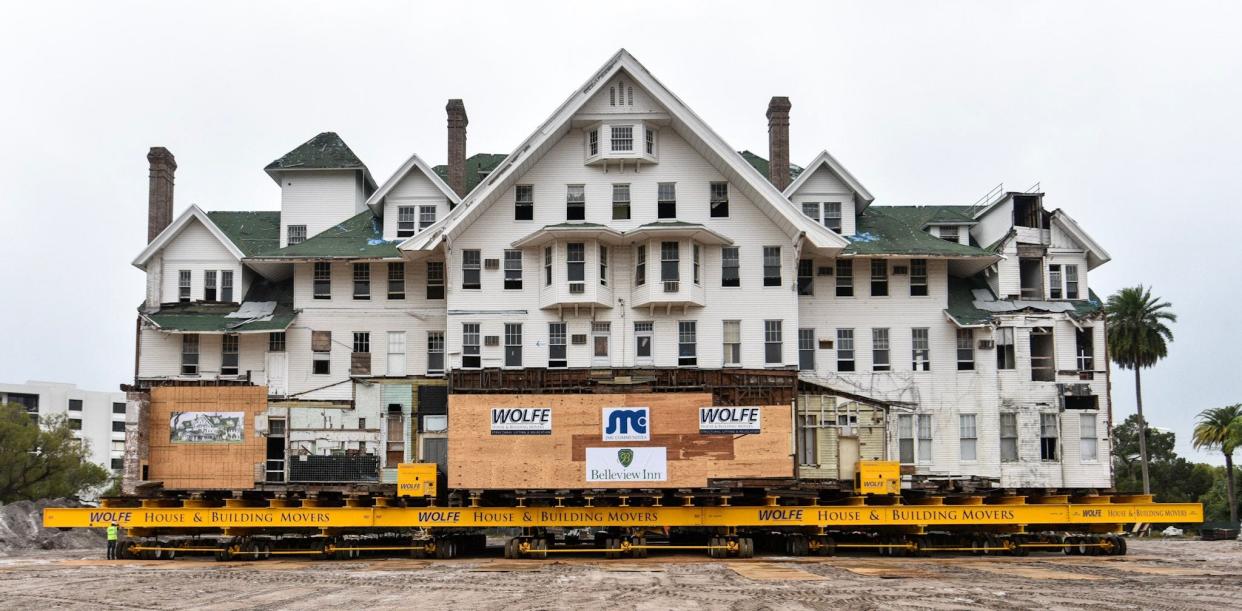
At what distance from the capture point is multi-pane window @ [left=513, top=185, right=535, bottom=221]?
43500mm

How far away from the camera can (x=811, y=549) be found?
40.3m

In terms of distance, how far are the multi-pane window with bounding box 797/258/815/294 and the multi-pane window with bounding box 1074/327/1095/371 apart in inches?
436

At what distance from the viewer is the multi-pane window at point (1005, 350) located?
45.3 m

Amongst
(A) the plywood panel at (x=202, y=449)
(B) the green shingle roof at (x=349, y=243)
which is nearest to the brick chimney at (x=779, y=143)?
(B) the green shingle roof at (x=349, y=243)

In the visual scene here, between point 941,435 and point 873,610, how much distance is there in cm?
2120

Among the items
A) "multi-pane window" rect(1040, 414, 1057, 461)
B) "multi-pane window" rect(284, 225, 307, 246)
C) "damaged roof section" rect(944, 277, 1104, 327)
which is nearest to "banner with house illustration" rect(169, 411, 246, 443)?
"multi-pane window" rect(284, 225, 307, 246)

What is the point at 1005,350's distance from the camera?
149ft

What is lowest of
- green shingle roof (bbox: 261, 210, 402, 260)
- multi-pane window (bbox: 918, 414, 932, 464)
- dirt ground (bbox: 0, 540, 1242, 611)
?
dirt ground (bbox: 0, 540, 1242, 611)

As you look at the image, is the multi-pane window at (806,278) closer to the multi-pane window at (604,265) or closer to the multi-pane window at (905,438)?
the multi-pane window at (905,438)

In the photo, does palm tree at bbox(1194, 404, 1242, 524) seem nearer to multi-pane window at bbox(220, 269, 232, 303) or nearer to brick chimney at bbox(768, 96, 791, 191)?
brick chimney at bbox(768, 96, 791, 191)

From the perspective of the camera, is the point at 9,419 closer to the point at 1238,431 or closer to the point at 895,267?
the point at 895,267

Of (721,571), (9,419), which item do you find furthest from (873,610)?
(9,419)

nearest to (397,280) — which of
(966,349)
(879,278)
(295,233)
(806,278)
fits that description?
(295,233)

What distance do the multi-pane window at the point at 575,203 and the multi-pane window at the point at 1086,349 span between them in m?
20.9
